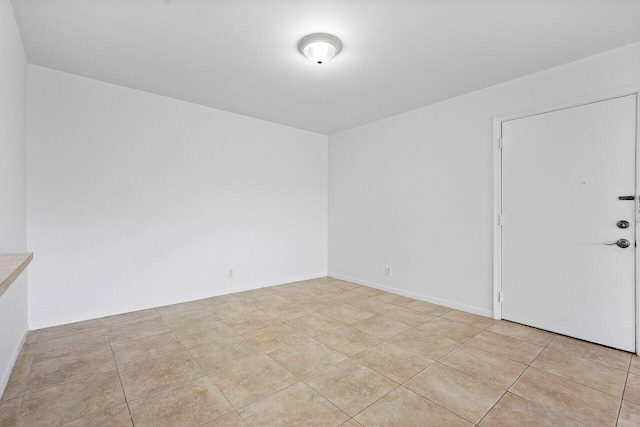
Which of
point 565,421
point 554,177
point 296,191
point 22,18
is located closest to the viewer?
point 565,421

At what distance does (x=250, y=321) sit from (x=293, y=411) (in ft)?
5.16

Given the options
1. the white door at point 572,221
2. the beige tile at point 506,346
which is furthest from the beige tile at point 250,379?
the white door at point 572,221

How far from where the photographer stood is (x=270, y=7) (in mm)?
2068

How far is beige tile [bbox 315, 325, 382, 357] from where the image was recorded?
8.51ft

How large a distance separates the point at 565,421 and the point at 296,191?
4174 mm

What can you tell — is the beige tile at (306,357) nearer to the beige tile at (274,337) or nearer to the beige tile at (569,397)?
the beige tile at (274,337)

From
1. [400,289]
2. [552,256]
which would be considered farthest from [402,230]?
[552,256]

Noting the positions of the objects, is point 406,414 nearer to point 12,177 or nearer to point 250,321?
point 250,321

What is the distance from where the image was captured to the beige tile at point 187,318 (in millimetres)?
3125

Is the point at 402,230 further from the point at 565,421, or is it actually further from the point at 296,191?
the point at 565,421

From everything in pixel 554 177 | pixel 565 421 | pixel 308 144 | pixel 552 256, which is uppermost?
pixel 308 144

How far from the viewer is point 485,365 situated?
2314 millimetres

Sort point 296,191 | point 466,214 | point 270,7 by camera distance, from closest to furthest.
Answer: point 270,7 → point 466,214 → point 296,191

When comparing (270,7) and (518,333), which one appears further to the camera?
(518,333)
